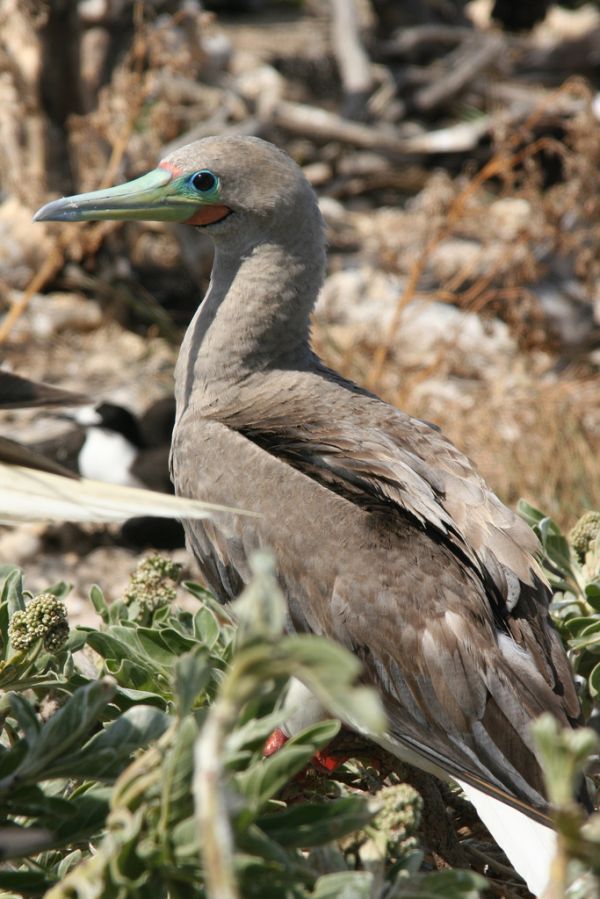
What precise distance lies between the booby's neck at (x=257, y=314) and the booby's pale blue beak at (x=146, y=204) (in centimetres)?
16

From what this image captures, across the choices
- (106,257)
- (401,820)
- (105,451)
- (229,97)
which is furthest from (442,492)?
(229,97)

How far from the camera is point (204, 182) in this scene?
346 cm

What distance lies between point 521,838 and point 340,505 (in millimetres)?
928

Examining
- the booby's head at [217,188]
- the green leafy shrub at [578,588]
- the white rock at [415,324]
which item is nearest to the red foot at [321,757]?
the green leafy shrub at [578,588]

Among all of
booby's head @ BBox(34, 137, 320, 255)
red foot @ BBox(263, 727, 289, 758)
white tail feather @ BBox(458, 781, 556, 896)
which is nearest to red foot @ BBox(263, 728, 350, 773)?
red foot @ BBox(263, 727, 289, 758)

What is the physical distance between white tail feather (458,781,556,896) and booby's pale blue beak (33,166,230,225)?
6.25 feet

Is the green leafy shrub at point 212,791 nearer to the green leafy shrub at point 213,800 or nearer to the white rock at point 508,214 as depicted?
the green leafy shrub at point 213,800

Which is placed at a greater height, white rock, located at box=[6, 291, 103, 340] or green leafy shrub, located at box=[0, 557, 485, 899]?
green leafy shrub, located at box=[0, 557, 485, 899]

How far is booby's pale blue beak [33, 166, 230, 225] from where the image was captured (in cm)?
338

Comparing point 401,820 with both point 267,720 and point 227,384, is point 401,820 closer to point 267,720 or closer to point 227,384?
point 267,720

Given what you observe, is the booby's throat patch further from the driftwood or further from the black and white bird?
the driftwood

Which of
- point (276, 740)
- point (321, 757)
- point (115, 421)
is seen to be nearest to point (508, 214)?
point (115, 421)

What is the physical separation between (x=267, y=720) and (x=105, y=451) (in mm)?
4419

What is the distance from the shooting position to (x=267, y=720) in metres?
1.68
